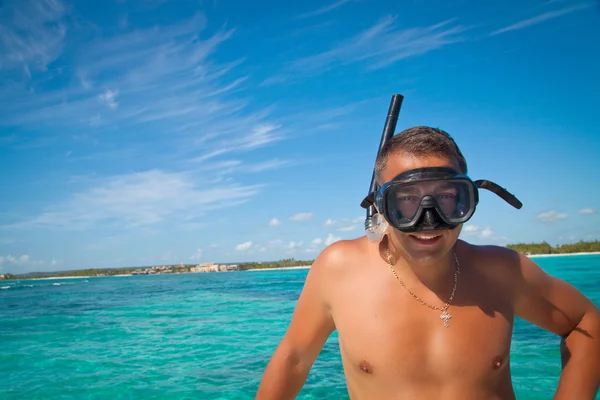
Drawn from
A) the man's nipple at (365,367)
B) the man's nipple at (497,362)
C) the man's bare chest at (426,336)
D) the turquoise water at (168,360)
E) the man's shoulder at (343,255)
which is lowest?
the turquoise water at (168,360)

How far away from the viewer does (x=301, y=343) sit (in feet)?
5.21

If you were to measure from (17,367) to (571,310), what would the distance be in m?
7.46

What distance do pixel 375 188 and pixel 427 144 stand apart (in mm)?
325

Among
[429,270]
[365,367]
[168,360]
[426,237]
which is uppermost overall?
[426,237]

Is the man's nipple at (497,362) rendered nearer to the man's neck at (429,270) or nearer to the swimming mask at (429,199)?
the man's neck at (429,270)

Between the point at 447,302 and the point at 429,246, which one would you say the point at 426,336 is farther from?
the point at 429,246

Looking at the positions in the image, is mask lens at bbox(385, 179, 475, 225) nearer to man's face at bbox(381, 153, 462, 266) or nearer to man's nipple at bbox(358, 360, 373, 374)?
man's face at bbox(381, 153, 462, 266)

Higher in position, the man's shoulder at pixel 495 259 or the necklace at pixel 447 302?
the man's shoulder at pixel 495 259

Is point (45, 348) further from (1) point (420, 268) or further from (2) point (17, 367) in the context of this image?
(1) point (420, 268)

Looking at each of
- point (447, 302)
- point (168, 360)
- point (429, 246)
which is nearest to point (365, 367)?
point (447, 302)

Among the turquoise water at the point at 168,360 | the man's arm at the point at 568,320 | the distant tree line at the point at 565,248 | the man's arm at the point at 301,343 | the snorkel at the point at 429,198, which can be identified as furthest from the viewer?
the distant tree line at the point at 565,248

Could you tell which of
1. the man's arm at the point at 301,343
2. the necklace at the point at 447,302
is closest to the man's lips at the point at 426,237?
the necklace at the point at 447,302

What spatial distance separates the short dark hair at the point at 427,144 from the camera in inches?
53.9

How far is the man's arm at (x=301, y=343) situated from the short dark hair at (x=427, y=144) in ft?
1.72
